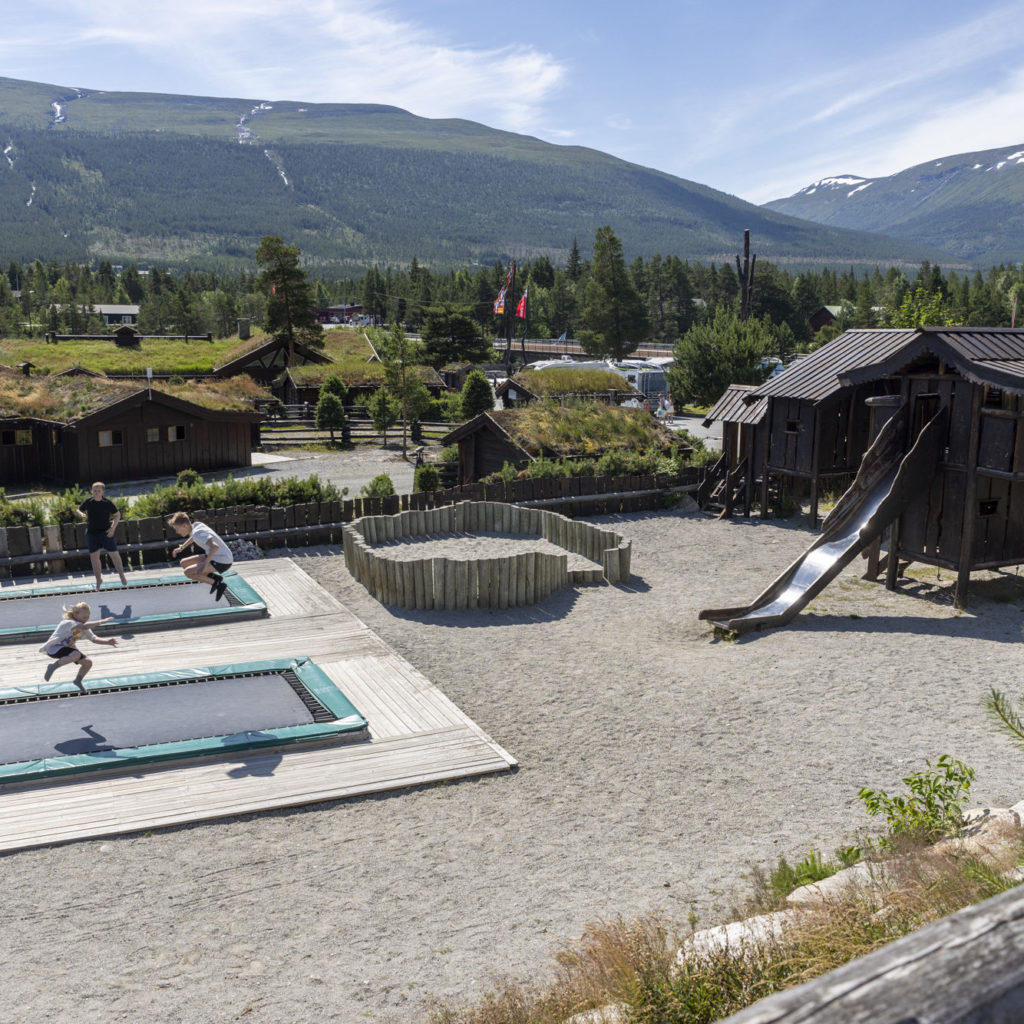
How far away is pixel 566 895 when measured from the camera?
8.64m

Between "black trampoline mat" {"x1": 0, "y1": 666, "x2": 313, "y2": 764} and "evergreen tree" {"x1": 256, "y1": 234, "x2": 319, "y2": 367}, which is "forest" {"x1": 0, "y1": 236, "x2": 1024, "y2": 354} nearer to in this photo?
"evergreen tree" {"x1": 256, "y1": 234, "x2": 319, "y2": 367}

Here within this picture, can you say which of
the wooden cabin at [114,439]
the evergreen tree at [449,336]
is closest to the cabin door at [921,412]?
the wooden cabin at [114,439]

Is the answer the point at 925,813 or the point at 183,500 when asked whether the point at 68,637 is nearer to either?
the point at 925,813

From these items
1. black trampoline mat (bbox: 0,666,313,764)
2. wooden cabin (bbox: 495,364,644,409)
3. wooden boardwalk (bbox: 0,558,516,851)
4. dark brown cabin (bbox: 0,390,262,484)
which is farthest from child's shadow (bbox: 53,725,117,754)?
wooden cabin (bbox: 495,364,644,409)

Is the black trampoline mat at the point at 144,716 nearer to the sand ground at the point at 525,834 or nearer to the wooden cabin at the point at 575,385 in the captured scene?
the sand ground at the point at 525,834

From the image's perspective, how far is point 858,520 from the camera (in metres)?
18.6

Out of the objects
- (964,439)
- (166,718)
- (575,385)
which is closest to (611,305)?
(575,385)

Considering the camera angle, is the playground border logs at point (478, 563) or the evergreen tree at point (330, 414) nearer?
the playground border logs at point (478, 563)

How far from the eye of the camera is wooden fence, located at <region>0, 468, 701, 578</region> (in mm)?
20578

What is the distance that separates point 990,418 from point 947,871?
517 inches

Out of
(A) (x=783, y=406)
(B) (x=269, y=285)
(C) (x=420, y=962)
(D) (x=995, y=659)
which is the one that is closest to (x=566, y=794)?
(C) (x=420, y=962)

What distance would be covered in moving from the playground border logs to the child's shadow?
7896 millimetres

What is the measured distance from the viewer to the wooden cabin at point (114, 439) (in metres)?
35.1

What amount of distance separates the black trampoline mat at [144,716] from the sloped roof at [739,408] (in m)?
17.4
